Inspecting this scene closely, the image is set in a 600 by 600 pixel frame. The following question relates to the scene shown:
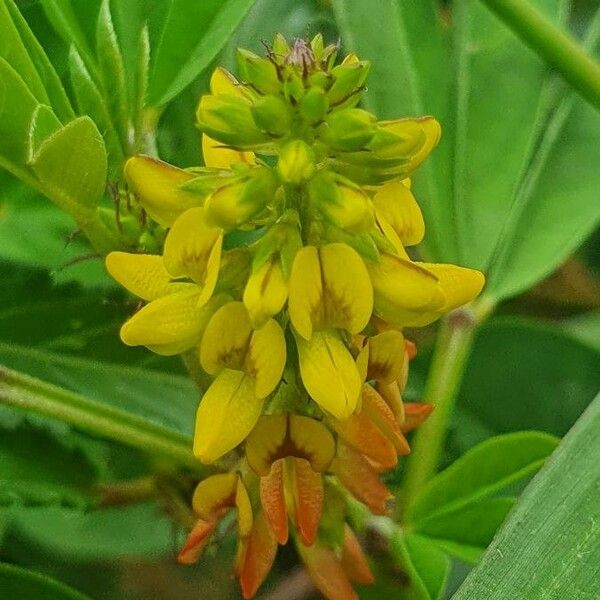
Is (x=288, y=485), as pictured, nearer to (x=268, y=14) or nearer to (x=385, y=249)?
(x=385, y=249)


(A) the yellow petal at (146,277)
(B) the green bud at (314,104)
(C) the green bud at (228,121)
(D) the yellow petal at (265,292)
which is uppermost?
(B) the green bud at (314,104)

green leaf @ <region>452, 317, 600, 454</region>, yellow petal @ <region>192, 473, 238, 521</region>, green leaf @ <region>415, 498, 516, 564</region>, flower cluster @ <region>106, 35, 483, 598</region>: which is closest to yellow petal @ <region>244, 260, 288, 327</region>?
flower cluster @ <region>106, 35, 483, 598</region>

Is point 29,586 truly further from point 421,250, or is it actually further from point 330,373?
point 421,250

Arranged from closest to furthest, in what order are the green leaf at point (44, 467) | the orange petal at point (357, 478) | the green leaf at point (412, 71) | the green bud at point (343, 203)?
the green bud at point (343, 203)
the orange petal at point (357, 478)
the green leaf at point (44, 467)
the green leaf at point (412, 71)

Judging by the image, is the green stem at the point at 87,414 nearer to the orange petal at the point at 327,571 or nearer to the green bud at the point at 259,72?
the orange petal at the point at 327,571

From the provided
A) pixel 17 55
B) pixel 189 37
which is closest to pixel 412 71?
pixel 189 37

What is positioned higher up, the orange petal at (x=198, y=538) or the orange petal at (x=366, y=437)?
the orange petal at (x=366, y=437)

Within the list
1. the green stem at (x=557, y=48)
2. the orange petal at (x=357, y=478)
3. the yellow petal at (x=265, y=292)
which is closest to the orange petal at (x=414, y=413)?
the orange petal at (x=357, y=478)

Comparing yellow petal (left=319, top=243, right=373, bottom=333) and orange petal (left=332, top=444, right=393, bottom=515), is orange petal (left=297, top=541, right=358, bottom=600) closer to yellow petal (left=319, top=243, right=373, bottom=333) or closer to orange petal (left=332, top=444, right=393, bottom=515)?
orange petal (left=332, top=444, right=393, bottom=515)
